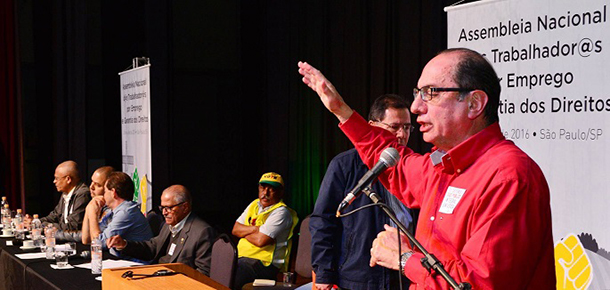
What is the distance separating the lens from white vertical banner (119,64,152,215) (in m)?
6.20

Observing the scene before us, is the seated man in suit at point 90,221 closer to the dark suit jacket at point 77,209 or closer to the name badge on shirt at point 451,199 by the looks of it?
the dark suit jacket at point 77,209

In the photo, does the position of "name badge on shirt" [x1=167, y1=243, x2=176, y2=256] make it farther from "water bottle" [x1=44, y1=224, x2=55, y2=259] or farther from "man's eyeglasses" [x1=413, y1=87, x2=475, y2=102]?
"man's eyeglasses" [x1=413, y1=87, x2=475, y2=102]

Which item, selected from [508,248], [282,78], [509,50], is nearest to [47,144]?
[282,78]

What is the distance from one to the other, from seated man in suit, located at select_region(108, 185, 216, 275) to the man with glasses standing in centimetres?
106

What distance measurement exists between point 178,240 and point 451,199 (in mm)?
2594

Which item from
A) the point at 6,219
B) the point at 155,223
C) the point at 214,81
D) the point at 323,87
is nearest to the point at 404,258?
the point at 323,87

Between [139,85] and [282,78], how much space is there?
8.23ft

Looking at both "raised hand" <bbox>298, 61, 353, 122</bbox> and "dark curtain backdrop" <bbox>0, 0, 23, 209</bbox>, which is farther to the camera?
"dark curtain backdrop" <bbox>0, 0, 23, 209</bbox>

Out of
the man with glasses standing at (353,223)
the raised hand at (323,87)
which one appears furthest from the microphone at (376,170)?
the man with glasses standing at (353,223)

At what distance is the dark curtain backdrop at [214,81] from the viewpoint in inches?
267

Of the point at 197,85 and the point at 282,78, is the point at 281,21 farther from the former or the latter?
the point at 197,85

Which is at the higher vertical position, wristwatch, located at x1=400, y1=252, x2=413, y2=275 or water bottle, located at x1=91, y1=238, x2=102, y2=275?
wristwatch, located at x1=400, y1=252, x2=413, y2=275

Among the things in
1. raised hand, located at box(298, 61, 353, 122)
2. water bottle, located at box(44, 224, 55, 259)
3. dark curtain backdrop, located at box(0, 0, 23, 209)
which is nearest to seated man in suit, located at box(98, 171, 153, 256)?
water bottle, located at box(44, 224, 55, 259)

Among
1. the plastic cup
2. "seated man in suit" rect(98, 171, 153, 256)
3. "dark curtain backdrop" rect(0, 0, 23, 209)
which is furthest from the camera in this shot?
"dark curtain backdrop" rect(0, 0, 23, 209)
